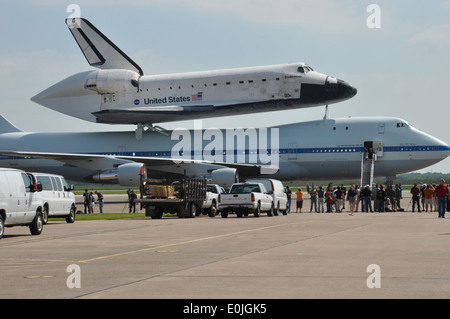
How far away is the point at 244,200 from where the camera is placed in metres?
32.4

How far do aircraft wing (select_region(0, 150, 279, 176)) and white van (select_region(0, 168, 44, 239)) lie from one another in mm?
21707

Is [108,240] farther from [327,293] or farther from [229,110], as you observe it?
[229,110]

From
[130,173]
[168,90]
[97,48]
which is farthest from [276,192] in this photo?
[97,48]

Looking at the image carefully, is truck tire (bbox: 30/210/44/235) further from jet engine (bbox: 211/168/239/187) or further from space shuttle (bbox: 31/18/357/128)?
space shuttle (bbox: 31/18/357/128)

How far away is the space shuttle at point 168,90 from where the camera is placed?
51.3m

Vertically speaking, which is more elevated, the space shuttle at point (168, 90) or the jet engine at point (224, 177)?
the space shuttle at point (168, 90)

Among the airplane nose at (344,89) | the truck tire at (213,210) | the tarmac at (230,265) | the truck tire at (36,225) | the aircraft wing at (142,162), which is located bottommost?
the tarmac at (230,265)

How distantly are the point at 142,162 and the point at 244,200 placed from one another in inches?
600

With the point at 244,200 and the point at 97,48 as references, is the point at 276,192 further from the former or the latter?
the point at 97,48

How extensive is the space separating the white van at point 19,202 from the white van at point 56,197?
209cm

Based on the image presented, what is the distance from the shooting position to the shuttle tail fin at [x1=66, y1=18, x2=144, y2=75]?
60125 mm

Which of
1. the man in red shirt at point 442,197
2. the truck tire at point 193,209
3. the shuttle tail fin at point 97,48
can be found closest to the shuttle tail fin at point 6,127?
the shuttle tail fin at point 97,48

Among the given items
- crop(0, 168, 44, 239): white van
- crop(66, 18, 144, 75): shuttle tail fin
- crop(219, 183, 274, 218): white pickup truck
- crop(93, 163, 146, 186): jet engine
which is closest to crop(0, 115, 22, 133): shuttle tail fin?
crop(66, 18, 144, 75): shuttle tail fin

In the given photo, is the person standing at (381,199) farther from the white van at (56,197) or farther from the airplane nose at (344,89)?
the white van at (56,197)
